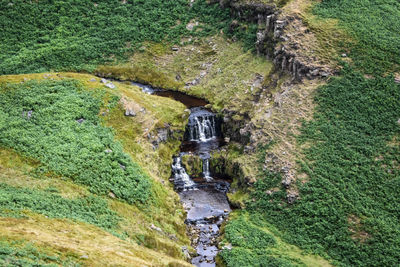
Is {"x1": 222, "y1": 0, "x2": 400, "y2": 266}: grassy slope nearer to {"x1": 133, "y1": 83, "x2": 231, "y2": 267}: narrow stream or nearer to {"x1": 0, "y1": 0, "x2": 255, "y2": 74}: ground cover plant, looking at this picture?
{"x1": 133, "y1": 83, "x2": 231, "y2": 267}: narrow stream

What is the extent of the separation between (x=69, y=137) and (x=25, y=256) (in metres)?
24.9

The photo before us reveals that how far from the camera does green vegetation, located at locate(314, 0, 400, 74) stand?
6562 centimetres

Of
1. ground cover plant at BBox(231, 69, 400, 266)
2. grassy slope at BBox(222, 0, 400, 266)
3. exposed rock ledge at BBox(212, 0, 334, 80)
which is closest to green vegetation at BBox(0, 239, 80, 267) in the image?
grassy slope at BBox(222, 0, 400, 266)

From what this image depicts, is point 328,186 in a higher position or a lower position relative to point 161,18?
lower

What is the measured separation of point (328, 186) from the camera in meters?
53.9

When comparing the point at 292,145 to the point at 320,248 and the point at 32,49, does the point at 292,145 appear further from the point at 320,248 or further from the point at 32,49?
the point at 32,49

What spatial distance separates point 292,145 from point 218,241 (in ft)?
55.7

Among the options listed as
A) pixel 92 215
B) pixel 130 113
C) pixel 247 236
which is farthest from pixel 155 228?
pixel 130 113

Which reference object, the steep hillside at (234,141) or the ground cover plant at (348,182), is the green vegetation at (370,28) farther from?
the ground cover plant at (348,182)

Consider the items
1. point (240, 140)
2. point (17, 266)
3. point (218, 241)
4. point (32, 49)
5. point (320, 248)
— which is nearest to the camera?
point (17, 266)

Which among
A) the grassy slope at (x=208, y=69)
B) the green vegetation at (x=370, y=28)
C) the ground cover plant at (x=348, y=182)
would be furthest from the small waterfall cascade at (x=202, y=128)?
the green vegetation at (x=370, y=28)

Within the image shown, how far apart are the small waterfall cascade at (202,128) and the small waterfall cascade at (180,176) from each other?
21.2 ft

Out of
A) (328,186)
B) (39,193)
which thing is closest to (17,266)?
(39,193)

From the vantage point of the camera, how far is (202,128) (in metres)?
71.3
